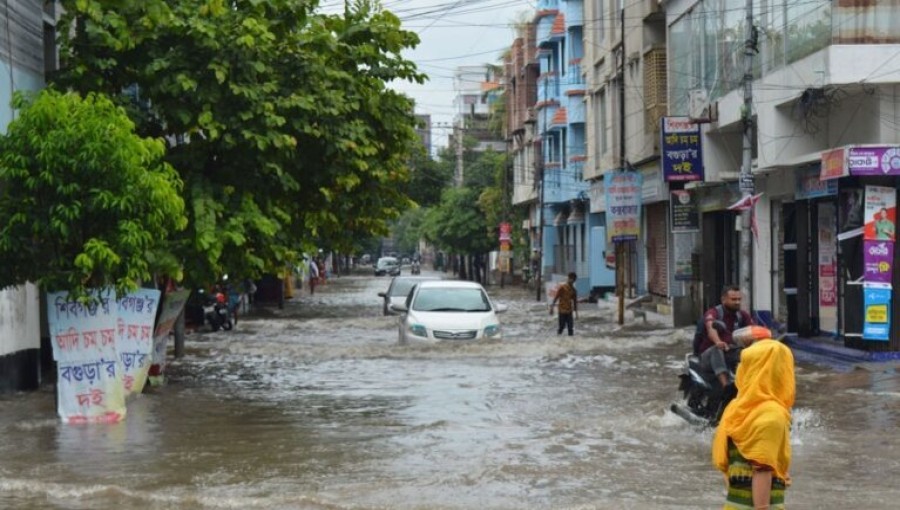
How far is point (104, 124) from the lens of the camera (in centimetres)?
1436

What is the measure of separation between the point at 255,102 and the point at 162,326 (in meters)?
3.85

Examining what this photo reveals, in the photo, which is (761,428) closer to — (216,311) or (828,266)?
(828,266)

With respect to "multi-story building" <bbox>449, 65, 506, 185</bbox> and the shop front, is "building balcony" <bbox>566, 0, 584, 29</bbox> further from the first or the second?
the shop front

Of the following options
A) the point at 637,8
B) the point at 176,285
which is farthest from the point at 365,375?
the point at 637,8

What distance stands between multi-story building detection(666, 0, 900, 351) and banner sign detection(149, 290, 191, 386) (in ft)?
34.4

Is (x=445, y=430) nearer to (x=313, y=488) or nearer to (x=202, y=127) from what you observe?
(x=313, y=488)

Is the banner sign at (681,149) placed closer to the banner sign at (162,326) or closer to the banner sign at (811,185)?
the banner sign at (811,185)

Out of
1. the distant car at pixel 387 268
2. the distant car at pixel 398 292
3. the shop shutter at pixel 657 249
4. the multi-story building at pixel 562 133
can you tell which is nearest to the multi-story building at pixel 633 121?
the shop shutter at pixel 657 249

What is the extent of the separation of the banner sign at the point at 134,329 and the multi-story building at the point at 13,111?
7.42 feet

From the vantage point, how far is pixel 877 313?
20609 mm

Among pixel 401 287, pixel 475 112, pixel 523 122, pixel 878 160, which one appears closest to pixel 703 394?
pixel 878 160

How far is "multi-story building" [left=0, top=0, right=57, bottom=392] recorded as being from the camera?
17.5 metres

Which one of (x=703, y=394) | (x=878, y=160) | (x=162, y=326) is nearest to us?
(x=703, y=394)

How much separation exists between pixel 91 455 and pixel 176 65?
6670 millimetres
